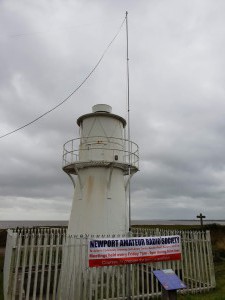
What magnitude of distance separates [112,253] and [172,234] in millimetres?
2916

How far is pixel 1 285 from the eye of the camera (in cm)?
1267

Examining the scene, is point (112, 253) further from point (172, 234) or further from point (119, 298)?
point (172, 234)

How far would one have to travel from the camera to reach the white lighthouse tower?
1350 centimetres

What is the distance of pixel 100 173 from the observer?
14.0 meters

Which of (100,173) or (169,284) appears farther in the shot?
(100,173)

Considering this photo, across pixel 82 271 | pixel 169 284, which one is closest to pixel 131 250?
pixel 82 271

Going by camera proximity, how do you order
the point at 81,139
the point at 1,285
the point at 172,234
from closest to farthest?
the point at 172,234 → the point at 1,285 → the point at 81,139

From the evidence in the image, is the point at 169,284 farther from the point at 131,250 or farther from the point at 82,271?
the point at 82,271

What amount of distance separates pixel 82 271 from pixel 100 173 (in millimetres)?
5328

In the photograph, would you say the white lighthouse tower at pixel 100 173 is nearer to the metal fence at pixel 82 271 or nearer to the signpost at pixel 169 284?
the metal fence at pixel 82 271

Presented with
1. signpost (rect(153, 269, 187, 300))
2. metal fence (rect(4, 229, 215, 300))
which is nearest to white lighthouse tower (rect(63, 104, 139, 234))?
metal fence (rect(4, 229, 215, 300))

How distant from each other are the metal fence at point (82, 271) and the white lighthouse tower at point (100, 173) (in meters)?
2.85

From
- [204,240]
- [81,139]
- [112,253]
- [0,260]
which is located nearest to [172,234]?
[204,240]

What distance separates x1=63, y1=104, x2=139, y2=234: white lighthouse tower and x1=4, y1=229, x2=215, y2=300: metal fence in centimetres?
285
